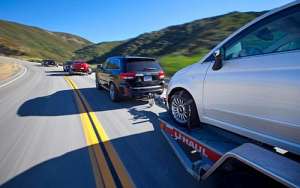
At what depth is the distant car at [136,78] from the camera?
9.00m

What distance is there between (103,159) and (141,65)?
206 inches

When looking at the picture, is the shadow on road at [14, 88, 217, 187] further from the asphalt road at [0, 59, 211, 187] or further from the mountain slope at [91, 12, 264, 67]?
the mountain slope at [91, 12, 264, 67]

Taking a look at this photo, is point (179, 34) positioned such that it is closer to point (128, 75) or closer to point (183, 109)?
point (128, 75)

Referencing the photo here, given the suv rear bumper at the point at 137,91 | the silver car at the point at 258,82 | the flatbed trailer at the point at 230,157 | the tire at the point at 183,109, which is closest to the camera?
the flatbed trailer at the point at 230,157

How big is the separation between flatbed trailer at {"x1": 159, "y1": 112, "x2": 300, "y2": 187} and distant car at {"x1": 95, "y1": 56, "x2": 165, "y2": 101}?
13.9 ft

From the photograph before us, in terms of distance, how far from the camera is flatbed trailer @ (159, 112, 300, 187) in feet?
7.12

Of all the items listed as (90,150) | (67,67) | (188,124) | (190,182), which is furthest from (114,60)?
(67,67)

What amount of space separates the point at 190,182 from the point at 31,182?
2.29 metres

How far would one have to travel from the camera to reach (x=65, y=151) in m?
4.95

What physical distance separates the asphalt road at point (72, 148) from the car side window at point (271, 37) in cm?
192

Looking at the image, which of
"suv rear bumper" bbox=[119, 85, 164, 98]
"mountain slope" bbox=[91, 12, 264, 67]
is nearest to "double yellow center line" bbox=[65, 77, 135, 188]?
"suv rear bumper" bbox=[119, 85, 164, 98]

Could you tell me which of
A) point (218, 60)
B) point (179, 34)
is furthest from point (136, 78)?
point (179, 34)

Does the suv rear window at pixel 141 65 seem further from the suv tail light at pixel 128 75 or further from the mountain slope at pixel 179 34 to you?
the mountain slope at pixel 179 34

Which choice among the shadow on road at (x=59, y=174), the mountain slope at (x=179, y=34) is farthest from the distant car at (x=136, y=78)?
the mountain slope at (x=179, y=34)
